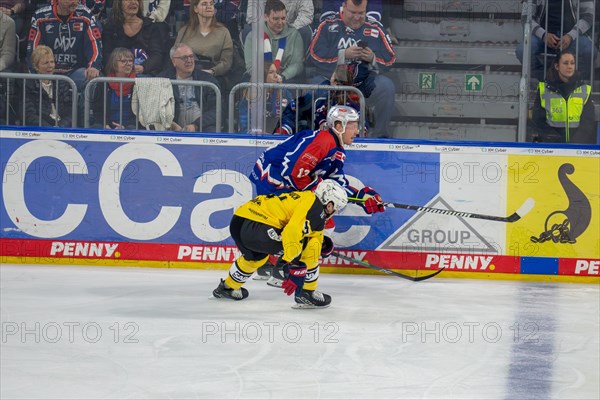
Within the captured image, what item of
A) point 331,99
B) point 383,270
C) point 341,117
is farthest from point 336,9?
point 383,270

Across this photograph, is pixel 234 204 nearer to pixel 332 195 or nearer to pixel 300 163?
pixel 300 163

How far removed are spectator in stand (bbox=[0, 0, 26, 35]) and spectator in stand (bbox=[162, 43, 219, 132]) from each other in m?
1.26

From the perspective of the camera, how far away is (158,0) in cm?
846

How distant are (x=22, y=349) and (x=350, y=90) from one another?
3.78 metres

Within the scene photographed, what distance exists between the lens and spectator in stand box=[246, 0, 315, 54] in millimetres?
8242

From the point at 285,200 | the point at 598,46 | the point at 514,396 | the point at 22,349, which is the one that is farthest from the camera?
the point at 598,46

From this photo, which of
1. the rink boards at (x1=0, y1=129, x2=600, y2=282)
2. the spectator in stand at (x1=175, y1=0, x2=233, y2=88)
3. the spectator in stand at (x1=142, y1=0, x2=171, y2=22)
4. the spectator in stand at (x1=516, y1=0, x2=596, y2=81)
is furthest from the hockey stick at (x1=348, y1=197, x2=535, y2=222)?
the spectator in stand at (x1=142, y1=0, x2=171, y2=22)

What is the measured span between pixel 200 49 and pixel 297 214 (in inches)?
87.8

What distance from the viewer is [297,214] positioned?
6.66 metres

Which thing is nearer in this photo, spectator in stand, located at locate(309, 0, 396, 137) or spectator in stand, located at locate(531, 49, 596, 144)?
spectator in stand, located at locate(531, 49, 596, 144)

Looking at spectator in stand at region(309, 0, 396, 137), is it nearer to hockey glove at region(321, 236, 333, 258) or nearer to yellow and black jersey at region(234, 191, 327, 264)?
hockey glove at region(321, 236, 333, 258)

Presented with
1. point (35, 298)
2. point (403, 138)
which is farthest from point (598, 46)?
point (35, 298)

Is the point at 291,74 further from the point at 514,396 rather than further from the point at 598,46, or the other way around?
the point at 514,396

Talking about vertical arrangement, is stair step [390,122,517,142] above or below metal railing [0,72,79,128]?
below
